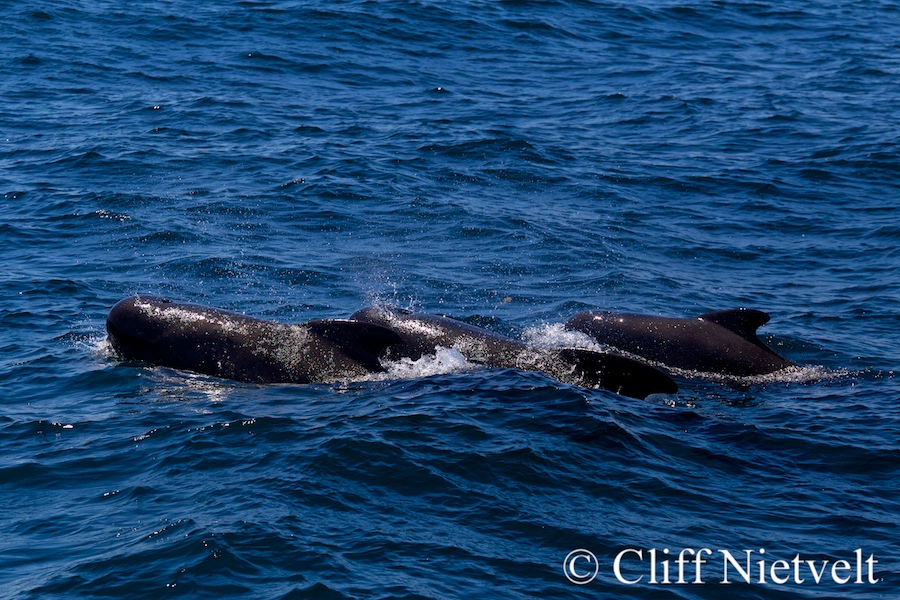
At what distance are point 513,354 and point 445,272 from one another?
527 cm

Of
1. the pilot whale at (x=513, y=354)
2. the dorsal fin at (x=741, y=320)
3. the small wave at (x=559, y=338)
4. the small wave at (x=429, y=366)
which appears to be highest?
the dorsal fin at (x=741, y=320)

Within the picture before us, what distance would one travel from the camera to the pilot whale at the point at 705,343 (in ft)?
47.7

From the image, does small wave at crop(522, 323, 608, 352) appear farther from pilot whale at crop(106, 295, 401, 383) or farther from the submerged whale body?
pilot whale at crop(106, 295, 401, 383)

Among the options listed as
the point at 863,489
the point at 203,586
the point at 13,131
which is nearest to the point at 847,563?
the point at 863,489

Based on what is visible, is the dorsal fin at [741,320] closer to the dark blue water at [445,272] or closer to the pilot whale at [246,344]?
the dark blue water at [445,272]

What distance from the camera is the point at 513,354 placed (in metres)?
14.1

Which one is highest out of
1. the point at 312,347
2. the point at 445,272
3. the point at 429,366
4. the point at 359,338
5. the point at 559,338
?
the point at 359,338

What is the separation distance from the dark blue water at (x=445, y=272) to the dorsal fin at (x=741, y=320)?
0.84 m

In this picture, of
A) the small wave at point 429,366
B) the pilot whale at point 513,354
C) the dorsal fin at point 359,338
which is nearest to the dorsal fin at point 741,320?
the pilot whale at point 513,354

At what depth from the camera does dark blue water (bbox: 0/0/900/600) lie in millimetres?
10031

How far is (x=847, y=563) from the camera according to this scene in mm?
9680

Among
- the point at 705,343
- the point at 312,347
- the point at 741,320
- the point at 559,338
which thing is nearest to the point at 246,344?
the point at 312,347

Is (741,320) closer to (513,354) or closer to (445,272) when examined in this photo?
(513,354)

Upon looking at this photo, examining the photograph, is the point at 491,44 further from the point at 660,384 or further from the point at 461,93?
the point at 660,384
